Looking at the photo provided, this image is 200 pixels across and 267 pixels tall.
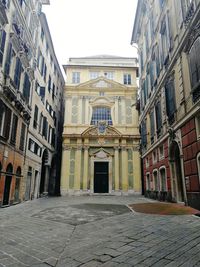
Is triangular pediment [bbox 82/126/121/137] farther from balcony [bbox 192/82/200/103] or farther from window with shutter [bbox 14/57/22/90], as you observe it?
balcony [bbox 192/82/200/103]

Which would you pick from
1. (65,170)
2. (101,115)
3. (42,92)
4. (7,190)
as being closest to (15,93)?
(7,190)

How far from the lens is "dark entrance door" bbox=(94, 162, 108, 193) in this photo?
91.7ft

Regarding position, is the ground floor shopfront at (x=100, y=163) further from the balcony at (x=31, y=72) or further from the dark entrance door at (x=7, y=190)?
the dark entrance door at (x=7, y=190)

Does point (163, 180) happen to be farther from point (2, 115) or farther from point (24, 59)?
point (24, 59)

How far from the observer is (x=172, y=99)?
13.4 meters

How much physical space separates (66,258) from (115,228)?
8.79 ft

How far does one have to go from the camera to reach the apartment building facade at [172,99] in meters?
10.3

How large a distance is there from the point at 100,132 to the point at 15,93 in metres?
16.5

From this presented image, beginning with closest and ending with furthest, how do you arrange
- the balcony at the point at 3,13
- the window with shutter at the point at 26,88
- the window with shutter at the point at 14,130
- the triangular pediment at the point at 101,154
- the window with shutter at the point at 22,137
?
the balcony at the point at 3,13, the window with shutter at the point at 14,130, the window with shutter at the point at 22,137, the window with shutter at the point at 26,88, the triangular pediment at the point at 101,154

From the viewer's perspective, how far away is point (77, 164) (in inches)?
1116

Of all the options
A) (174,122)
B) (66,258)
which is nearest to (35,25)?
(174,122)

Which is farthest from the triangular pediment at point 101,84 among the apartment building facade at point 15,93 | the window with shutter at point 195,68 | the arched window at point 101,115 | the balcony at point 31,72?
the window with shutter at point 195,68

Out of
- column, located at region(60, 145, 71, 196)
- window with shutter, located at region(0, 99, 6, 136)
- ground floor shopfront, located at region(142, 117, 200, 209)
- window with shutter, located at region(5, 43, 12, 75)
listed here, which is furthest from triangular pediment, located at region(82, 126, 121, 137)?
window with shutter, located at region(0, 99, 6, 136)

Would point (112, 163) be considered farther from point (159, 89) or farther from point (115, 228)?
point (115, 228)
